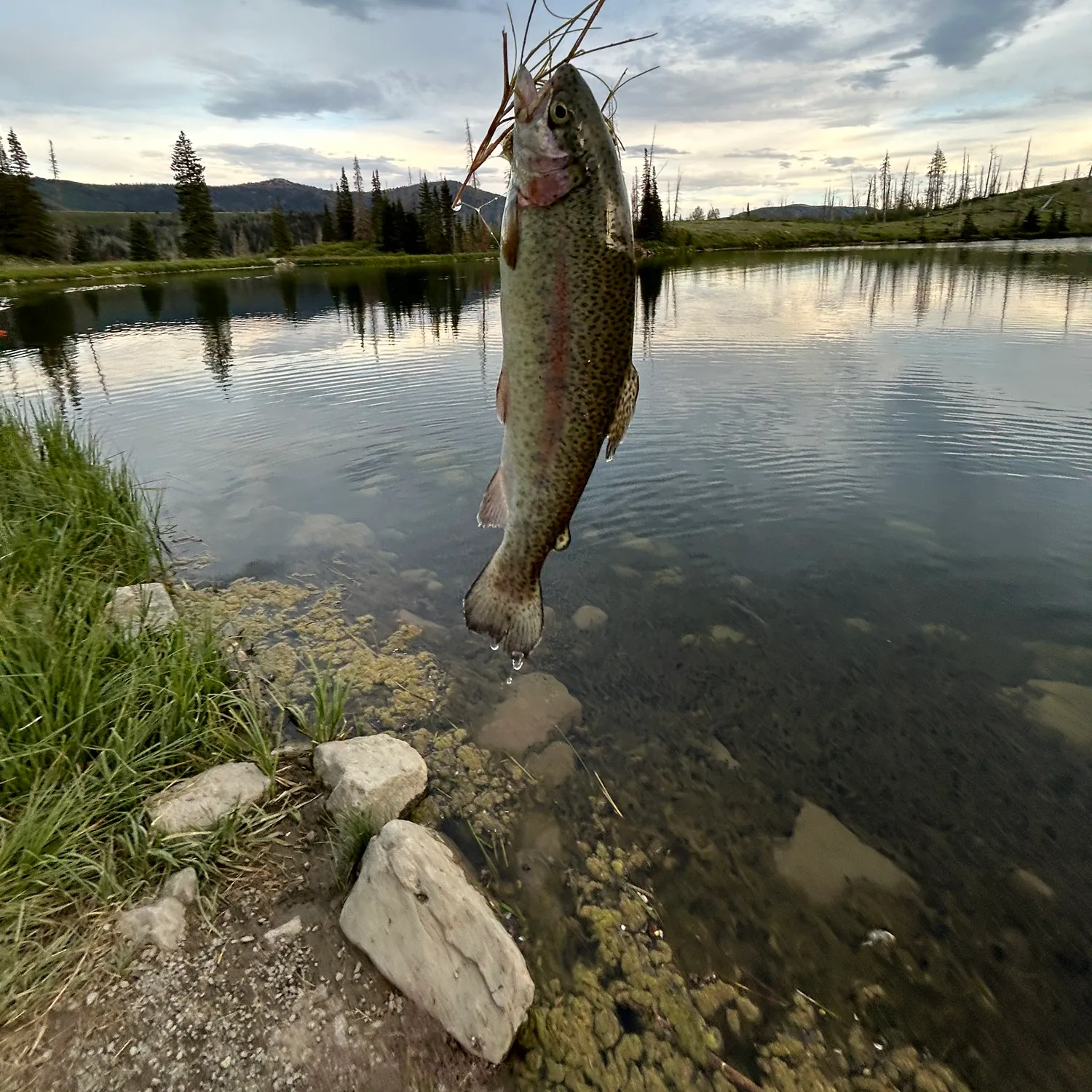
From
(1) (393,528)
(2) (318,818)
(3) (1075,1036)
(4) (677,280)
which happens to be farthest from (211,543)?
(4) (677,280)

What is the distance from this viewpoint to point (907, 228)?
131 meters

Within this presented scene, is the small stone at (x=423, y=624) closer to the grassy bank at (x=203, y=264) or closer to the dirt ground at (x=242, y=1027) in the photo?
the dirt ground at (x=242, y=1027)

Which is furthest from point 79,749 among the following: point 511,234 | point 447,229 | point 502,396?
point 447,229

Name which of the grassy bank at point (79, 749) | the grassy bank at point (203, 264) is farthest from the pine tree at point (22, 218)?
the grassy bank at point (79, 749)

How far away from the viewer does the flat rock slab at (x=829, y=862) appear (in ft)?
16.3

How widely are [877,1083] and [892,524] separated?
842 cm

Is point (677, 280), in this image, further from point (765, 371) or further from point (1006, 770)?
point (1006, 770)

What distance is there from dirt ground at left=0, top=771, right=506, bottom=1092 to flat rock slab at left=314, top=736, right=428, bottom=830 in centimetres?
81

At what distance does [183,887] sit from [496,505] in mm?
2985

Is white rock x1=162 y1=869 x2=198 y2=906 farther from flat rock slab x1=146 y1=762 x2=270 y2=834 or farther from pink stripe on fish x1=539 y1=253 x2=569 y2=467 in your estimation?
pink stripe on fish x1=539 y1=253 x2=569 y2=467

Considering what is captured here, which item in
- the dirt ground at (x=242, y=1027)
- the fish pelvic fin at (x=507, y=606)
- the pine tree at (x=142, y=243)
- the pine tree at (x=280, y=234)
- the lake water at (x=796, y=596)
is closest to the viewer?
the dirt ground at (x=242, y=1027)

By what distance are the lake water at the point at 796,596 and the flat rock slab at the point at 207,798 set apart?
7.70 feet

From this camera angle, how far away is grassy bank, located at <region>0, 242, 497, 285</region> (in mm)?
74812

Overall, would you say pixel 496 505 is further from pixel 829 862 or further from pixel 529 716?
pixel 829 862
